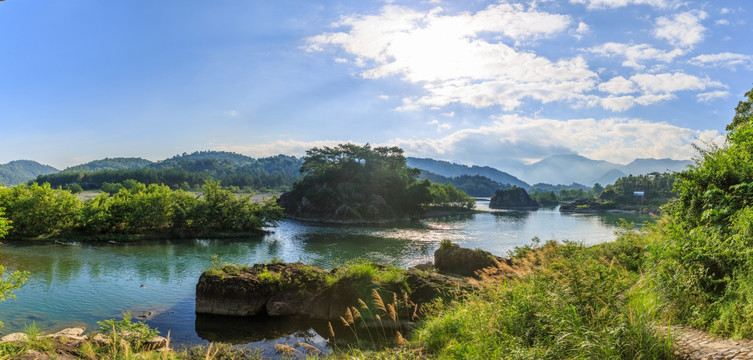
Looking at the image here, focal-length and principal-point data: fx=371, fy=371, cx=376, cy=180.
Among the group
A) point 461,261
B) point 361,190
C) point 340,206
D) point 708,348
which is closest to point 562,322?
point 708,348

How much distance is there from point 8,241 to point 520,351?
145 feet

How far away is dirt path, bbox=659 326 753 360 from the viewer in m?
4.43

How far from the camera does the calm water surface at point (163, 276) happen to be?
592 inches

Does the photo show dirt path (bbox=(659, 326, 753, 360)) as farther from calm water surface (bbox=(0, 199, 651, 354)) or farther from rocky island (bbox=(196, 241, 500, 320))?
calm water surface (bbox=(0, 199, 651, 354))

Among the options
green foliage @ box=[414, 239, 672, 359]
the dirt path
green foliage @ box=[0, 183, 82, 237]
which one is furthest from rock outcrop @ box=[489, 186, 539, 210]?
the dirt path

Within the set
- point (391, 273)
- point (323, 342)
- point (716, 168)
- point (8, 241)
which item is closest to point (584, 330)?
point (716, 168)

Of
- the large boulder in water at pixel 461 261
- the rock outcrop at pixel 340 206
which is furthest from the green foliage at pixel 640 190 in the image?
the large boulder in water at pixel 461 261

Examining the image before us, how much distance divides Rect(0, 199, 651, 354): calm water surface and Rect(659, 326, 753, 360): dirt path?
36.5 feet

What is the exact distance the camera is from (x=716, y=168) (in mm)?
7820

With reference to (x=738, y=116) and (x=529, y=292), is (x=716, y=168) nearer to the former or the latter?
(x=529, y=292)

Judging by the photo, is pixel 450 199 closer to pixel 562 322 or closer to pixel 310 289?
pixel 310 289

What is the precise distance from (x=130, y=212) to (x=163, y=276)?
21.6 metres

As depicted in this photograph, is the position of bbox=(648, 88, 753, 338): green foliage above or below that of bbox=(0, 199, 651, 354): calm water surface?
above

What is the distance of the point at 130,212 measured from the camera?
40750 mm
